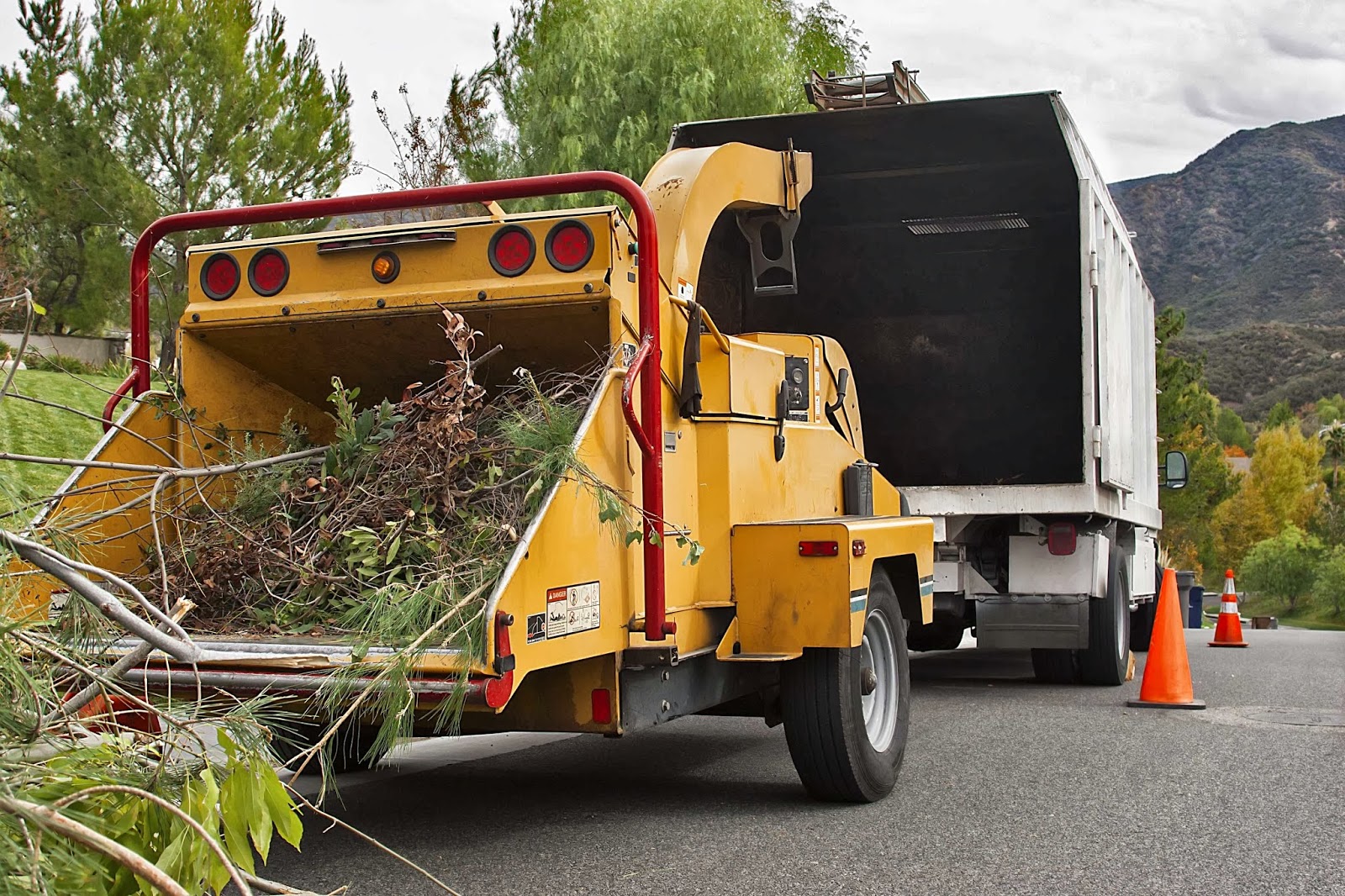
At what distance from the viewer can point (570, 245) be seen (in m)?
5.18

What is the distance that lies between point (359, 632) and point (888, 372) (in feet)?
19.9

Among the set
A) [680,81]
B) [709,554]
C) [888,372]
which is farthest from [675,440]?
[680,81]

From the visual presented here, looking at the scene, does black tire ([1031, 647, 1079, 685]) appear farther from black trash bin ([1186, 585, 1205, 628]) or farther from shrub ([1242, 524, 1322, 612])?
shrub ([1242, 524, 1322, 612])

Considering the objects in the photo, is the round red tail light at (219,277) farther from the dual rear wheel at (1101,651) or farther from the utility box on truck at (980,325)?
the dual rear wheel at (1101,651)

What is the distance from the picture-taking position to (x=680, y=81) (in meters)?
20.6

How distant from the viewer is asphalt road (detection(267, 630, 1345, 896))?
4703 millimetres

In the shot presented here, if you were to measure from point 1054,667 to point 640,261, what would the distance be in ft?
21.4

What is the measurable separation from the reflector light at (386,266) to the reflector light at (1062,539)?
5.55 metres

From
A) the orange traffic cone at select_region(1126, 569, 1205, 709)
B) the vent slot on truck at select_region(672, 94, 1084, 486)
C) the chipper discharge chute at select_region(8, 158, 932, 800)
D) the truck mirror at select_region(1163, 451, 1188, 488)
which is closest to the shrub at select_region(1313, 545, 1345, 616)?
A: the truck mirror at select_region(1163, 451, 1188, 488)

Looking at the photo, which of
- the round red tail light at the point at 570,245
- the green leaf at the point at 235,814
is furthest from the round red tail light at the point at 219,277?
the green leaf at the point at 235,814

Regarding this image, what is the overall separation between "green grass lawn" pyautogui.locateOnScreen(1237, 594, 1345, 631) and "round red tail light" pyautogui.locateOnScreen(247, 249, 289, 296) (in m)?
64.8

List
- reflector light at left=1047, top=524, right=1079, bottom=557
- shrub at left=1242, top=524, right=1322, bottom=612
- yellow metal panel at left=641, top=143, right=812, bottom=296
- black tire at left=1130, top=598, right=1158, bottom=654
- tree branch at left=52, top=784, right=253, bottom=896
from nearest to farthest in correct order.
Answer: tree branch at left=52, top=784, right=253, bottom=896 < yellow metal panel at left=641, top=143, right=812, bottom=296 < reflector light at left=1047, top=524, right=1079, bottom=557 < black tire at left=1130, top=598, right=1158, bottom=654 < shrub at left=1242, top=524, right=1322, bottom=612

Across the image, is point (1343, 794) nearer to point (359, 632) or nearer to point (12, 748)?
point (359, 632)

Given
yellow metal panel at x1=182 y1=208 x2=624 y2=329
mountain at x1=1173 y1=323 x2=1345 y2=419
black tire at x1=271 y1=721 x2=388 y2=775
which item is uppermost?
mountain at x1=1173 y1=323 x2=1345 y2=419
